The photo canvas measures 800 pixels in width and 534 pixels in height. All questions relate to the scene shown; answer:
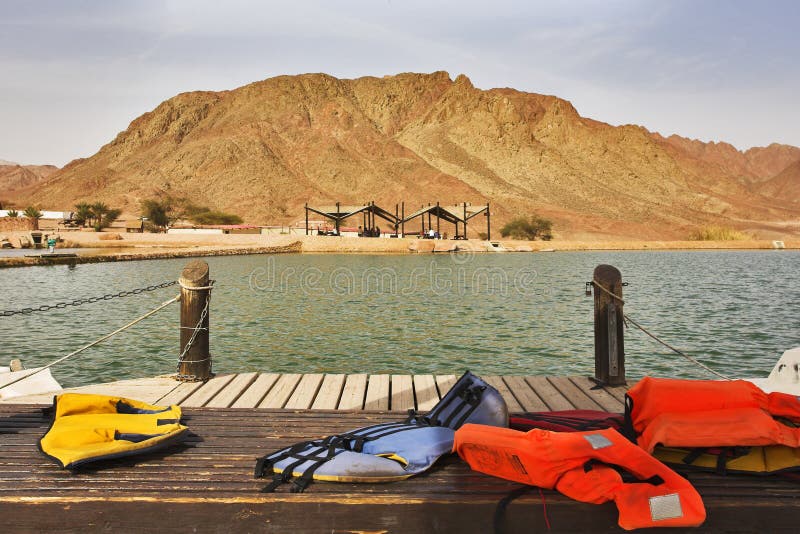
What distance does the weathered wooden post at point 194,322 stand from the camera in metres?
5.75

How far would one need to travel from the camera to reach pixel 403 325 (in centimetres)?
1658

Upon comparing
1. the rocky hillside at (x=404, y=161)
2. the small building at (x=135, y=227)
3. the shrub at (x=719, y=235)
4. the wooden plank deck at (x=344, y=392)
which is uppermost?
the rocky hillside at (x=404, y=161)

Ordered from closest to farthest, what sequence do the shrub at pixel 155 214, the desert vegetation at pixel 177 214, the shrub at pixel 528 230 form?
the shrub at pixel 528 230 < the shrub at pixel 155 214 < the desert vegetation at pixel 177 214

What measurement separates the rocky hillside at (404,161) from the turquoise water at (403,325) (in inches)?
2477

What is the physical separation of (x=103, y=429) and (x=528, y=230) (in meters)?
77.8

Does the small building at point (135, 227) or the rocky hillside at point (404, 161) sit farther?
the rocky hillside at point (404, 161)

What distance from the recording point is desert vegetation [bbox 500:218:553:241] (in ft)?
258

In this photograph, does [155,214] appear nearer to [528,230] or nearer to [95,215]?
[95,215]

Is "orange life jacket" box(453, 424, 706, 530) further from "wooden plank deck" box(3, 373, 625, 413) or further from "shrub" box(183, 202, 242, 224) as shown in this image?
"shrub" box(183, 202, 242, 224)

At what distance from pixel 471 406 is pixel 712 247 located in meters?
79.7

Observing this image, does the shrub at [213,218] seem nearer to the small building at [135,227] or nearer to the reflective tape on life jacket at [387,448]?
the small building at [135,227]

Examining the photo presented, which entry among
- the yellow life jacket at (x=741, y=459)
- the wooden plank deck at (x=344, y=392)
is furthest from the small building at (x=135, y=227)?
the yellow life jacket at (x=741, y=459)

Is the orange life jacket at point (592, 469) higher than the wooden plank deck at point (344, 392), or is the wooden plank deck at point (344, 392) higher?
the orange life jacket at point (592, 469)

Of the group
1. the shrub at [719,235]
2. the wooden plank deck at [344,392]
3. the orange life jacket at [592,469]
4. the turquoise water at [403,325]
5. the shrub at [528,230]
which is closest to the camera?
the orange life jacket at [592,469]
